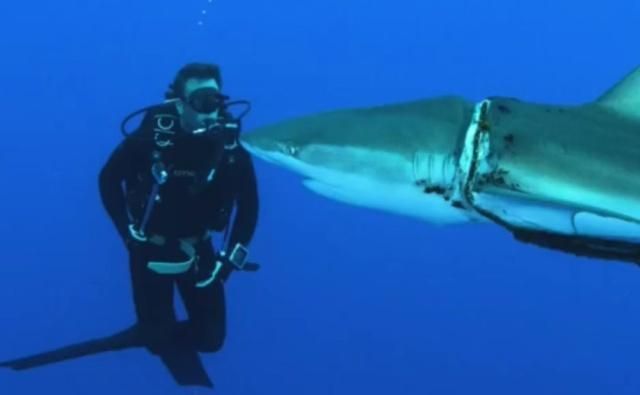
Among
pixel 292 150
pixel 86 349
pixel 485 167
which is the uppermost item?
pixel 485 167

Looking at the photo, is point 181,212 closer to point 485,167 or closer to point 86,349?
point 86,349

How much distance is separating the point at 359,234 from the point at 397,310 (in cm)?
476

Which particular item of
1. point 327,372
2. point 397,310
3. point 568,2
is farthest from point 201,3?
point 327,372

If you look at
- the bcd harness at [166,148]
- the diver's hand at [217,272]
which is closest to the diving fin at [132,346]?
the diver's hand at [217,272]

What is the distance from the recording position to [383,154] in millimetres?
2385

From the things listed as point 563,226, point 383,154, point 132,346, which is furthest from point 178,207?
point 563,226

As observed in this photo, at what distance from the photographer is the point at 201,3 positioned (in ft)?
143

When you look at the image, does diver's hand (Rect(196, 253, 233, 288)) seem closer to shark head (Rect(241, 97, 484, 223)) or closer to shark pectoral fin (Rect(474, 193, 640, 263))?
shark head (Rect(241, 97, 484, 223))

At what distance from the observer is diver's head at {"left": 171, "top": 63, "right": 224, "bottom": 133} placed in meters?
5.14

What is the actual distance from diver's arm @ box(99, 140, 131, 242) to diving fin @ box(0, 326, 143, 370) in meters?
0.84

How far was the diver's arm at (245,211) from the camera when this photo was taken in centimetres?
570

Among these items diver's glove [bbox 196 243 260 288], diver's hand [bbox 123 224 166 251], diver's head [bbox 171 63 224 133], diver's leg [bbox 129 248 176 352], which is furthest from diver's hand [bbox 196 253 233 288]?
diver's head [bbox 171 63 224 133]

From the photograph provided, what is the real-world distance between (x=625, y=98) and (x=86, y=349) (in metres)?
4.37

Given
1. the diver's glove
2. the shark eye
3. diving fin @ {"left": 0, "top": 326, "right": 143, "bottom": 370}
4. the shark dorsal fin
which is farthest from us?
diving fin @ {"left": 0, "top": 326, "right": 143, "bottom": 370}
